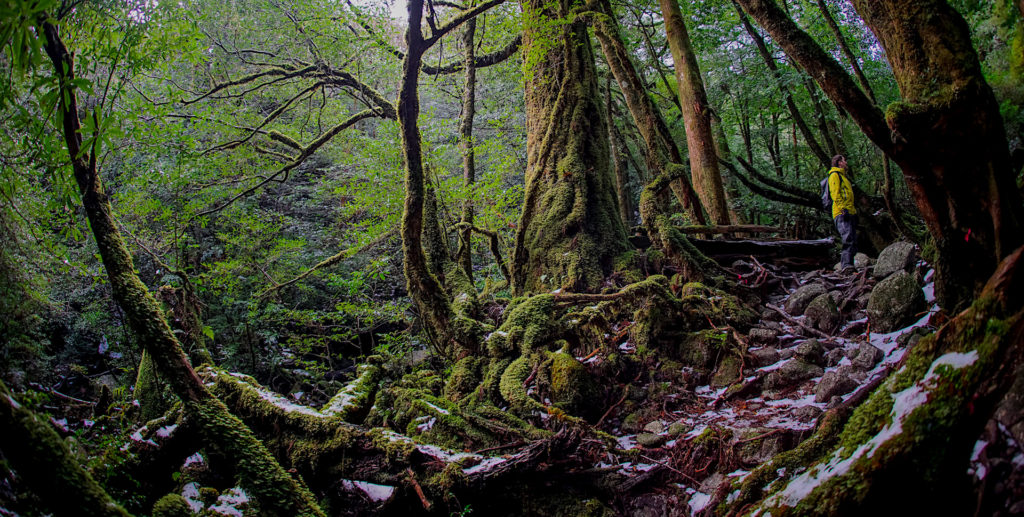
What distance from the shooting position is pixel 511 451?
2.84 m

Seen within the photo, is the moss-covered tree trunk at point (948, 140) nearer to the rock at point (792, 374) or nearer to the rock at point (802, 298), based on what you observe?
the rock at point (792, 374)

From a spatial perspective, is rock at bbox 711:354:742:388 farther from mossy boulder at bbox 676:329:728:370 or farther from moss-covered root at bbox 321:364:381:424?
moss-covered root at bbox 321:364:381:424

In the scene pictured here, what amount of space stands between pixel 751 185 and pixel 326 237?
33.0 ft

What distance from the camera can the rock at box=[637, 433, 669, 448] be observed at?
3072 mm

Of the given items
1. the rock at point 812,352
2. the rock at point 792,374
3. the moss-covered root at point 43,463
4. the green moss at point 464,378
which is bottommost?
the rock at point 792,374

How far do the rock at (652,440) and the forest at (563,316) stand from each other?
0.12 feet

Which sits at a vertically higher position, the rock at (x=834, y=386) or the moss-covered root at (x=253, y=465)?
the moss-covered root at (x=253, y=465)

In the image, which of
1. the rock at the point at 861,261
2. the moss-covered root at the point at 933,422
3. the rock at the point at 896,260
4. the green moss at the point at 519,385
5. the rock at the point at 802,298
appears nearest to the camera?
the moss-covered root at the point at 933,422

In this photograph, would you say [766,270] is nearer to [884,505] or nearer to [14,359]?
[884,505]

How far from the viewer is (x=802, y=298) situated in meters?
4.68

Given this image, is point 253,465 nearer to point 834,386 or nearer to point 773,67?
point 834,386

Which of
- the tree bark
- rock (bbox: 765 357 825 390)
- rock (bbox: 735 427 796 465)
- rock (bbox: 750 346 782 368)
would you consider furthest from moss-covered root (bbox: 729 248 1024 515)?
the tree bark

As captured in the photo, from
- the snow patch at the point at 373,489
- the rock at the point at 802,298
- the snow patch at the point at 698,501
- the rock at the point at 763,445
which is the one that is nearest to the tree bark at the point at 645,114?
the rock at the point at 802,298

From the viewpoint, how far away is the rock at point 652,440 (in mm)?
3072
